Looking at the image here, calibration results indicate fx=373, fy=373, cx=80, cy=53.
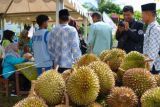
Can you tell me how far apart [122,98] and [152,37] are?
2.01 metres

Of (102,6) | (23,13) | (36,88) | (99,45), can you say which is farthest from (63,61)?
(102,6)

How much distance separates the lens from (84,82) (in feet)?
5.96

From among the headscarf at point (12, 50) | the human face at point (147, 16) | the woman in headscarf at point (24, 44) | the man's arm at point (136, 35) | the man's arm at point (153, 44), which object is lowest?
the woman in headscarf at point (24, 44)

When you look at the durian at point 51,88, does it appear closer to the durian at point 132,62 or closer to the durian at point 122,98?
the durian at point 122,98

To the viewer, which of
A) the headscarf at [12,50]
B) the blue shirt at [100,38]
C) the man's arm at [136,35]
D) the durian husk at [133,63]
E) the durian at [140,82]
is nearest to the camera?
the durian at [140,82]

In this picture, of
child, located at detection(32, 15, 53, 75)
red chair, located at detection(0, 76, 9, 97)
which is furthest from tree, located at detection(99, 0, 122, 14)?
child, located at detection(32, 15, 53, 75)

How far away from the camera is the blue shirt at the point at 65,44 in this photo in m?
4.91

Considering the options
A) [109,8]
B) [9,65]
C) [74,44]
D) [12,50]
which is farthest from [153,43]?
[109,8]

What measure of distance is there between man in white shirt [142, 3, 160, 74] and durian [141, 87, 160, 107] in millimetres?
1874

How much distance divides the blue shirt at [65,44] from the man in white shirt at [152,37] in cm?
130

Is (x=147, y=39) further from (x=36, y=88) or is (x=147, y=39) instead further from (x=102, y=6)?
(x=102, y=6)

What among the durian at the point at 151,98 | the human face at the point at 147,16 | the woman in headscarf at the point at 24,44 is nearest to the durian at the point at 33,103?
the durian at the point at 151,98

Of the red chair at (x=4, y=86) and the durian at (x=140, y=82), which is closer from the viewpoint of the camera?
the durian at (x=140, y=82)

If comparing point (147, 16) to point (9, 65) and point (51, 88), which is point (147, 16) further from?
point (9, 65)
